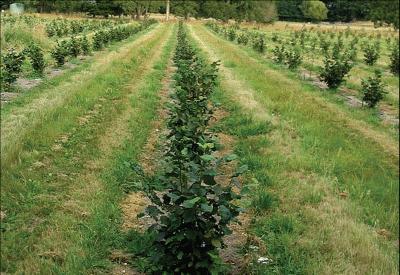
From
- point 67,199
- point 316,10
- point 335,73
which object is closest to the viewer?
point 67,199

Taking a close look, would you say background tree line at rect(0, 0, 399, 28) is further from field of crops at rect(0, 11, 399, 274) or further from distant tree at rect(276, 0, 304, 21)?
field of crops at rect(0, 11, 399, 274)

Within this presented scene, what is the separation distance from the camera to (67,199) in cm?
557

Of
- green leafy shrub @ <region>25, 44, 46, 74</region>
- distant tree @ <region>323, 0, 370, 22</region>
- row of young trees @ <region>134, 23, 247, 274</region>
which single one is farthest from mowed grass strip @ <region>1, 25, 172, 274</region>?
distant tree @ <region>323, 0, 370, 22</region>

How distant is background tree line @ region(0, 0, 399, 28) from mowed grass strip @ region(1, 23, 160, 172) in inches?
1660

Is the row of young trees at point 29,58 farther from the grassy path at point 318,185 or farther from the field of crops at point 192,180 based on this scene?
the grassy path at point 318,185

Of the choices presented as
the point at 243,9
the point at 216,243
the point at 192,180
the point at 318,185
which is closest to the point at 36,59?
the point at 318,185

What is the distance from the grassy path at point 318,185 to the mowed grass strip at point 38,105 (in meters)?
3.45

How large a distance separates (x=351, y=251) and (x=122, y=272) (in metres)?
2.21

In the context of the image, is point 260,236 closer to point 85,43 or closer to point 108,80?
point 108,80

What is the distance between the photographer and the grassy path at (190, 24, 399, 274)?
454 centimetres

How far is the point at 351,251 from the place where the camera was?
4547 millimetres

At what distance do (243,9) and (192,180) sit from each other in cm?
8148

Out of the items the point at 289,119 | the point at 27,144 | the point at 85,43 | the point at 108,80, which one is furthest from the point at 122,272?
the point at 85,43

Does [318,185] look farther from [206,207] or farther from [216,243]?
[206,207]
